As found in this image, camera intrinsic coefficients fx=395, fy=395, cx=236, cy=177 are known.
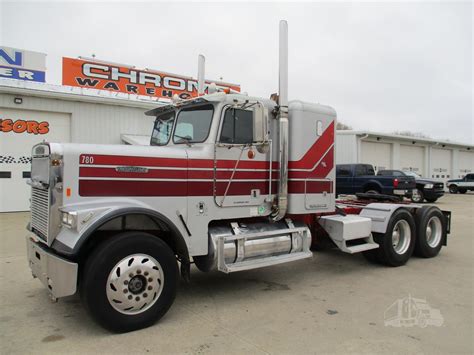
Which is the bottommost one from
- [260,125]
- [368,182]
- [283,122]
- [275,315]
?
[275,315]

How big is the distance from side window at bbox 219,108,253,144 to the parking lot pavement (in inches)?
83.9

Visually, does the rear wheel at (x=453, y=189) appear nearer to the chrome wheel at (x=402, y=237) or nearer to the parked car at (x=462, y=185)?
the parked car at (x=462, y=185)

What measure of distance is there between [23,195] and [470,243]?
45.9 feet

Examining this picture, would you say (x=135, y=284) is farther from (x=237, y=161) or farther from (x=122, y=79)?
(x=122, y=79)

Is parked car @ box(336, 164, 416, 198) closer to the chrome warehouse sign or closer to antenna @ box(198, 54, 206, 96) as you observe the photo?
the chrome warehouse sign

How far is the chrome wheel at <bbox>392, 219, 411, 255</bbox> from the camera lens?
733 centimetres

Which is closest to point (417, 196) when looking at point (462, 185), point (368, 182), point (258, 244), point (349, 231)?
point (368, 182)

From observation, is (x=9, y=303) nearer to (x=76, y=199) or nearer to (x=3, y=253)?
(x=76, y=199)

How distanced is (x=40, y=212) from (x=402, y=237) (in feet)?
20.3

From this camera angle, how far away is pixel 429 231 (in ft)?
26.8

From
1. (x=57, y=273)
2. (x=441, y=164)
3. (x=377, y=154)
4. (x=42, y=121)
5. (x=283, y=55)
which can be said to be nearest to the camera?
(x=57, y=273)

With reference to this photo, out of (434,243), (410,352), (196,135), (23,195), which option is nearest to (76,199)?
(196,135)

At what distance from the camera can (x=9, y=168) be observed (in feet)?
45.4

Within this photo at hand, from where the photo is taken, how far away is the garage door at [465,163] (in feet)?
128
